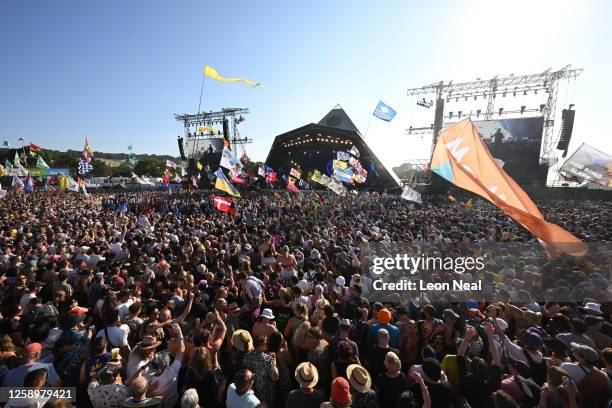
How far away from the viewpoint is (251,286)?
4.96 metres

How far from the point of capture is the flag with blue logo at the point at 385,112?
22375mm

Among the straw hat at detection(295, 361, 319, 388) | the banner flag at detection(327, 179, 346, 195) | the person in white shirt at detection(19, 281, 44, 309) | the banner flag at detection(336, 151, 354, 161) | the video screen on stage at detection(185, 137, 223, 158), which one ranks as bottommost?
the person in white shirt at detection(19, 281, 44, 309)

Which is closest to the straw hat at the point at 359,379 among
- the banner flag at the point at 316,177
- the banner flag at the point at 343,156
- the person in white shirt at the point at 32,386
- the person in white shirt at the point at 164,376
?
the person in white shirt at the point at 164,376

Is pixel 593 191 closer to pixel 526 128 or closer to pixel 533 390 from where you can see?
pixel 526 128

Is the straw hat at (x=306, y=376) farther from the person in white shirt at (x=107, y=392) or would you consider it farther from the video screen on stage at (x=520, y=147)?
the video screen on stage at (x=520, y=147)

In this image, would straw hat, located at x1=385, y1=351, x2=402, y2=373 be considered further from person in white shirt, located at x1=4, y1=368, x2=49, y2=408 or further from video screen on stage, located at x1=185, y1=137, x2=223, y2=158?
video screen on stage, located at x1=185, y1=137, x2=223, y2=158

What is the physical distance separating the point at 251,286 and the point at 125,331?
1817 millimetres

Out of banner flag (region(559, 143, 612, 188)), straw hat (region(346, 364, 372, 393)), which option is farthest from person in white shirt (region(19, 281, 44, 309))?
banner flag (region(559, 143, 612, 188))

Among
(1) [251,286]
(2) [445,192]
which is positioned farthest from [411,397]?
(2) [445,192]

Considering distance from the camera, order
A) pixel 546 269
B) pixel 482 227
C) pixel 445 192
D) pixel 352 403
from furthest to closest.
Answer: pixel 445 192 < pixel 482 227 < pixel 546 269 < pixel 352 403

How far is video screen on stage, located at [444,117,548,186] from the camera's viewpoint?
32.2 m

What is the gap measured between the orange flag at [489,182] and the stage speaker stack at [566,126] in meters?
33.4

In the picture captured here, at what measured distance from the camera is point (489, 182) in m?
4.88

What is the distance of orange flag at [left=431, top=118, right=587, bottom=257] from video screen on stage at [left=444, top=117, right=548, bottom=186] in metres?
32.0
